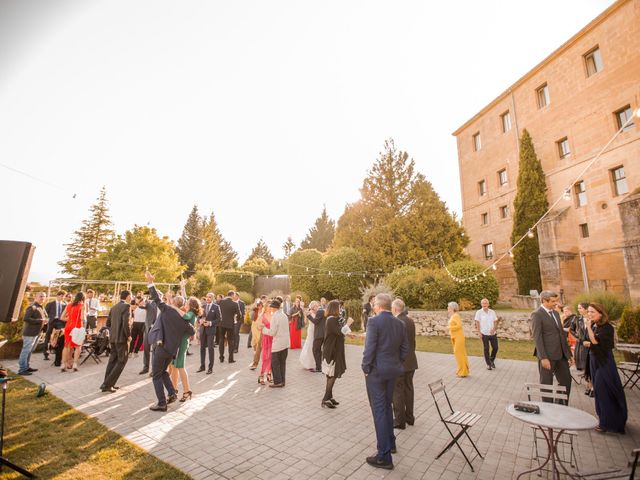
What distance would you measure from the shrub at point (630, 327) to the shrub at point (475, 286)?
22.8ft

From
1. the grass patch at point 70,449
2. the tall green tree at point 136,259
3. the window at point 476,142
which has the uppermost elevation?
the window at point 476,142

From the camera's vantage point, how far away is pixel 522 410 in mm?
3691

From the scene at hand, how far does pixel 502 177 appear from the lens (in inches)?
990

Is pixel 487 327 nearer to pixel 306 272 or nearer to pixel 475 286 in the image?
pixel 475 286

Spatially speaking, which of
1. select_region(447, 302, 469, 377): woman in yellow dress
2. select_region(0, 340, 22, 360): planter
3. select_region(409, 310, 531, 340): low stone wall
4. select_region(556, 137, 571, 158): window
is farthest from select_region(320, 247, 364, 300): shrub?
select_region(0, 340, 22, 360): planter

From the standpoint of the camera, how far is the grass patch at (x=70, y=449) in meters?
3.71

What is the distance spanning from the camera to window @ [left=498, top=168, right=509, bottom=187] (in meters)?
24.8

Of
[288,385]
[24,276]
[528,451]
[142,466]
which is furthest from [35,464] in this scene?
[528,451]

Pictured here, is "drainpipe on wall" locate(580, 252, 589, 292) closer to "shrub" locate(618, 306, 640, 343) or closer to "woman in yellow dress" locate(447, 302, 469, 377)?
"shrub" locate(618, 306, 640, 343)

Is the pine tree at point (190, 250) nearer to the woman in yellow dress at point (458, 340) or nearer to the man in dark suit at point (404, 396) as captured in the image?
the woman in yellow dress at point (458, 340)

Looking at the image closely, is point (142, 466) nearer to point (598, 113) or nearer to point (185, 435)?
point (185, 435)

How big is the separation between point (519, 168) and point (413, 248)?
9.41 meters

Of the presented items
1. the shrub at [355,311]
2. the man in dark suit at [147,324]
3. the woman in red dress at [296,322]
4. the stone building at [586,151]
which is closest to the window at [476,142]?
the stone building at [586,151]

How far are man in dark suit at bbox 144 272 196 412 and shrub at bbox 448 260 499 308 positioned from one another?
574 inches
